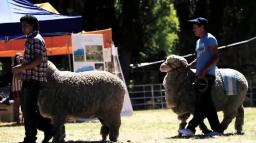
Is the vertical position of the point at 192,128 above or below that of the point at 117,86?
below

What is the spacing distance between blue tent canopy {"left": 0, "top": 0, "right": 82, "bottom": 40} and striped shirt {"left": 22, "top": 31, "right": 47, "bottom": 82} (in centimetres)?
466

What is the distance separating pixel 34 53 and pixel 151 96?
686 inches

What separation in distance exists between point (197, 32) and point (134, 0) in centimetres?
1766

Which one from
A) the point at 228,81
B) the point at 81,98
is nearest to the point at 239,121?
the point at 228,81

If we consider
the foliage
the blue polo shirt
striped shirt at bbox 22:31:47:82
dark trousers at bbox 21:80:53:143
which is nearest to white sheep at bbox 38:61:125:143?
dark trousers at bbox 21:80:53:143

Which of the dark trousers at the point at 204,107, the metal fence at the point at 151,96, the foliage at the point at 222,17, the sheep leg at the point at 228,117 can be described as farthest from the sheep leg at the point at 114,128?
the foliage at the point at 222,17

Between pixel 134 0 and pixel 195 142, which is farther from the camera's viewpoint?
pixel 134 0

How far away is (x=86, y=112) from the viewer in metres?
9.18

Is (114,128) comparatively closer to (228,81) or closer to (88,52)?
(228,81)

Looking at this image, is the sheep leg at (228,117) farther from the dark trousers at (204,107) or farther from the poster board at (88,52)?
the poster board at (88,52)

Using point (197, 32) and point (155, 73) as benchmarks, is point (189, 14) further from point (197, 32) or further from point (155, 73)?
point (197, 32)

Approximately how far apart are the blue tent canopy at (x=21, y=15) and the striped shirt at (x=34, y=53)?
4658mm

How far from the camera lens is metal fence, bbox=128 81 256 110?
25.0m

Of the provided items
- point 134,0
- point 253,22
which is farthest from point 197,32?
point 253,22
